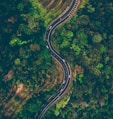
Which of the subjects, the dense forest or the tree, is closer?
the tree

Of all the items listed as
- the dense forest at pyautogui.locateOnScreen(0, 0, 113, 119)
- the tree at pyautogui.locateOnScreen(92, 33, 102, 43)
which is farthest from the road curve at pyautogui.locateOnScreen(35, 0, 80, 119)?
the tree at pyautogui.locateOnScreen(92, 33, 102, 43)

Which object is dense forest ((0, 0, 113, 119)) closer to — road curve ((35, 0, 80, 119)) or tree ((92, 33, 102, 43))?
tree ((92, 33, 102, 43))

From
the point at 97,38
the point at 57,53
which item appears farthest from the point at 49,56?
the point at 97,38

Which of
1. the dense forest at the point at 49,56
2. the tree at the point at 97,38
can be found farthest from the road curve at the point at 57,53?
the tree at the point at 97,38

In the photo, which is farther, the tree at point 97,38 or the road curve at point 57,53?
the road curve at point 57,53

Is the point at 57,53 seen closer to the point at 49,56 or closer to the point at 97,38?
the point at 49,56

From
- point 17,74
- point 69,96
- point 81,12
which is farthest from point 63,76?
point 81,12

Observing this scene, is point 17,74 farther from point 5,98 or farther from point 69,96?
point 69,96

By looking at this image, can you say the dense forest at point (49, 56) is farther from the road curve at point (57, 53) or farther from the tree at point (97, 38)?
the road curve at point (57, 53)

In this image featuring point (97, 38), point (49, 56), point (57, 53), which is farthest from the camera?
point (57, 53)
